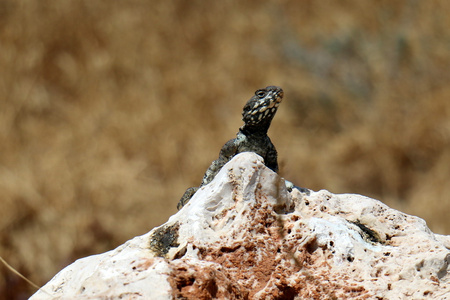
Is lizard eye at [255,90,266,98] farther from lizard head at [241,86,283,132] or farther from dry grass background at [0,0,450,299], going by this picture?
dry grass background at [0,0,450,299]

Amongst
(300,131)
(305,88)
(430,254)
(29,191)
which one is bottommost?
(430,254)

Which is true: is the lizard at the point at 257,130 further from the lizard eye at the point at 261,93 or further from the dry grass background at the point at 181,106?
the dry grass background at the point at 181,106

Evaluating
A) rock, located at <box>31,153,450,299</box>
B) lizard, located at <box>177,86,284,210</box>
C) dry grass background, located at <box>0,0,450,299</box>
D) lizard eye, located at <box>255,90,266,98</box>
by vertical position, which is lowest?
rock, located at <box>31,153,450,299</box>

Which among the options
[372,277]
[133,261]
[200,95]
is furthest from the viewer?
[200,95]

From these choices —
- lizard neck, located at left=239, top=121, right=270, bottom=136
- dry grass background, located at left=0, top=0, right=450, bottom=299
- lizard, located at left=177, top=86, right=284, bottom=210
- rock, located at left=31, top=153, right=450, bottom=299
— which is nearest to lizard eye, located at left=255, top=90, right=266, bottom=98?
lizard, located at left=177, top=86, right=284, bottom=210

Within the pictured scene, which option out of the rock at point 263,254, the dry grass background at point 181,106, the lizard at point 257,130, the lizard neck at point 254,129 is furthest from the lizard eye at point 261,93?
the dry grass background at point 181,106

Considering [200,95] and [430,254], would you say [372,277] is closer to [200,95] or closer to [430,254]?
[430,254]

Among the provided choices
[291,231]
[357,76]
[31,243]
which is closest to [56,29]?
[31,243]
